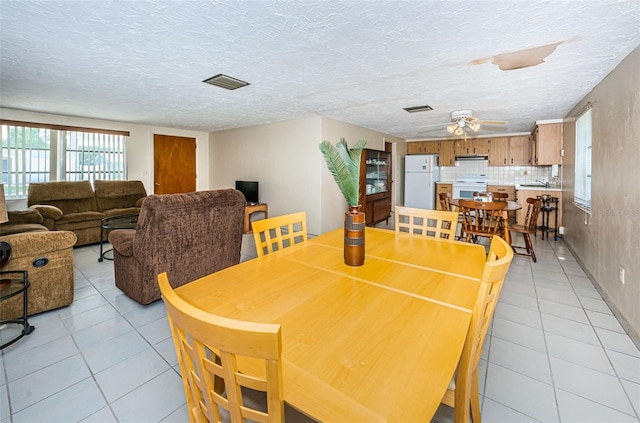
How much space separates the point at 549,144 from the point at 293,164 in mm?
4739

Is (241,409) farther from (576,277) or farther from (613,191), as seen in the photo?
(576,277)

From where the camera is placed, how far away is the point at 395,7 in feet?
5.70

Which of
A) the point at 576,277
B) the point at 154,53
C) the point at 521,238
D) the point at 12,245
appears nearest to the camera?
the point at 12,245

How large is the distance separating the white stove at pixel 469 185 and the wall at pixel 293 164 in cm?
291

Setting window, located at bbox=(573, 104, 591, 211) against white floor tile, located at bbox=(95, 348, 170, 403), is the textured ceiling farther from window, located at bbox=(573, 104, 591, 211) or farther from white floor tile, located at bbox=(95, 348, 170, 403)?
white floor tile, located at bbox=(95, 348, 170, 403)

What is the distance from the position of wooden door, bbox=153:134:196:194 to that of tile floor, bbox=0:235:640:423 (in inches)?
163

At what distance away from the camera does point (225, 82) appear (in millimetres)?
3168

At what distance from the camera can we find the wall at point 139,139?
4.81 meters

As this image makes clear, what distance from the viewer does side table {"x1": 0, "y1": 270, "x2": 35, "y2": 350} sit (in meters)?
2.07

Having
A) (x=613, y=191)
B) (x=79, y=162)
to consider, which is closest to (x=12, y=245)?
(x=79, y=162)

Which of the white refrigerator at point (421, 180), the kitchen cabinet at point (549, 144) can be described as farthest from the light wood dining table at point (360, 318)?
the white refrigerator at point (421, 180)

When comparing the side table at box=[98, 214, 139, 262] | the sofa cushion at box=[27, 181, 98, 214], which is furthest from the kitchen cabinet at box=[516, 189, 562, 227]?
the sofa cushion at box=[27, 181, 98, 214]

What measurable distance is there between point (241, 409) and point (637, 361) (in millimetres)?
2600

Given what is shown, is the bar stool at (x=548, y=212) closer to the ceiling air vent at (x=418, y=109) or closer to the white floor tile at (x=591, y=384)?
the ceiling air vent at (x=418, y=109)
